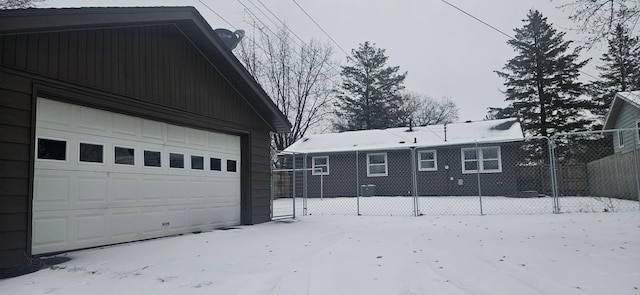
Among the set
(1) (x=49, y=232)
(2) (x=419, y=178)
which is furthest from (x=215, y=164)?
(2) (x=419, y=178)

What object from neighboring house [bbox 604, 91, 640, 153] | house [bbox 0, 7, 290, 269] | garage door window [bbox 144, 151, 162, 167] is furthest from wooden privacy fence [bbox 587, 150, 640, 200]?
garage door window [bbox 144, 151, 162, 167]

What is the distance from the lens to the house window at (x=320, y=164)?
21234 mm

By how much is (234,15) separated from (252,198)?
11355mm

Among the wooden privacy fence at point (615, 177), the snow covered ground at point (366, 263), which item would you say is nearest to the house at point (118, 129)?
the snow covered ground at point (366, 263)

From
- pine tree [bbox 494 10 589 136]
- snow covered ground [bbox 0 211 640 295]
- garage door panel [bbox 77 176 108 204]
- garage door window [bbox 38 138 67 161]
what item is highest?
pine tree [bbox 494 10 589 136]

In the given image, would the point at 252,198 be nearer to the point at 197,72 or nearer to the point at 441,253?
the point at 197,72

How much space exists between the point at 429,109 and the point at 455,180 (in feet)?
82.3

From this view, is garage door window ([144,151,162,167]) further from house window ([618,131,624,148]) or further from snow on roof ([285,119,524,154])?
house window ([618,131,624,148])

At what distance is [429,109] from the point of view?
141 ft

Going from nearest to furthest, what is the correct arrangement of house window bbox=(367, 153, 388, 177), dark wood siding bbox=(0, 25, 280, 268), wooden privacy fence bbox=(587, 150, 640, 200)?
1. dark wood siding bbox=(0, 25, 280, 268)
2. wooden privacy fence bbox=(587, 150, 640, 200)
3. house window bbox=(367, 153, 388, 177)

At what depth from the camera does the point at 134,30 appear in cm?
711

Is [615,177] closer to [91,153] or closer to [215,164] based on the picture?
[215,164]

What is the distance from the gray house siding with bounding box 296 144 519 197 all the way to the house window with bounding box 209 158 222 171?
8.58 metres

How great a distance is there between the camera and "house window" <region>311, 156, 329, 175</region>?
69.7 ft
